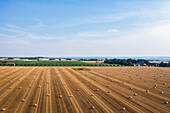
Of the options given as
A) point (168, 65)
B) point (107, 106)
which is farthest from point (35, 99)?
point (168, 65)

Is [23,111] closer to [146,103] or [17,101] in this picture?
[17,101]

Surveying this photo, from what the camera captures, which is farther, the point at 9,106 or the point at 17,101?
the point at 17,101

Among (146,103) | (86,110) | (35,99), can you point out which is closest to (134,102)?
(146,103)

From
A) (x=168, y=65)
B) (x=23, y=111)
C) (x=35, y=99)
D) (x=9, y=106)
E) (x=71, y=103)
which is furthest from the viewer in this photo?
(x=168, y=65)

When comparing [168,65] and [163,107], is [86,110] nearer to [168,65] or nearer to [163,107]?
[163,107]

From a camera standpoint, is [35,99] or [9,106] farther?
[35,99]

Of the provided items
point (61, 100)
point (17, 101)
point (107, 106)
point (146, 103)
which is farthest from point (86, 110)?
point (17, 101)

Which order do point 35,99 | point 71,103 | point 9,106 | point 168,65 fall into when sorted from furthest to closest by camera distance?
point 168,65 < point 35,99 < point 71,103 < point 9,106

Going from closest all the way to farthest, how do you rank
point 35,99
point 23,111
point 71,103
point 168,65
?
1. point 23,111
2. point 71,103
3. point 35,99
4. point 168,65

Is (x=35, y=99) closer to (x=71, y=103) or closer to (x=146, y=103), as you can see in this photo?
(x=71, y=103)
